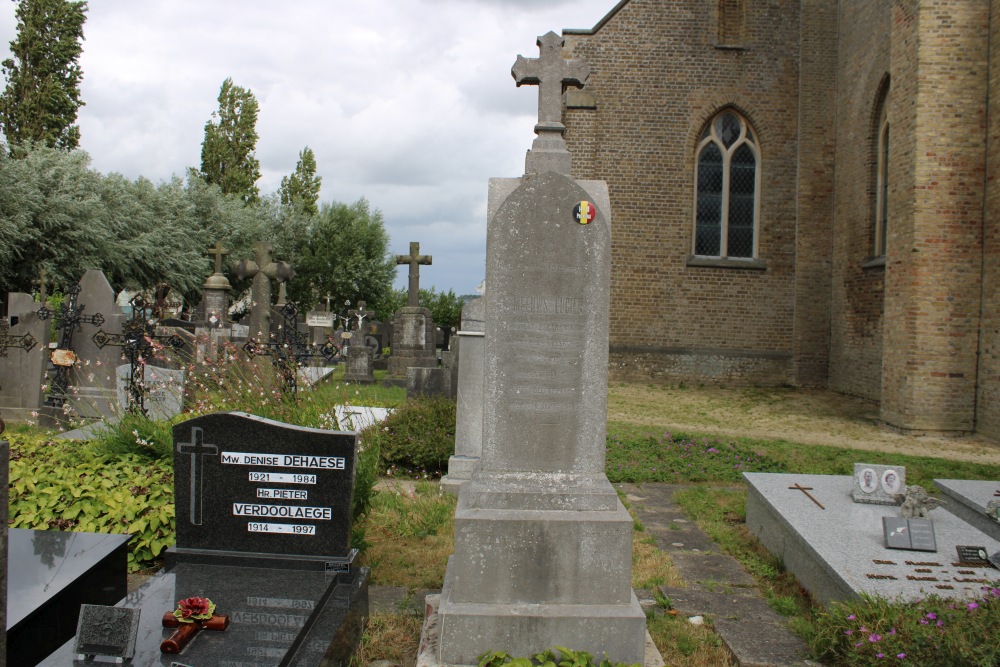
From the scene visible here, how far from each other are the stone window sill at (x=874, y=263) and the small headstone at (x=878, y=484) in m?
9.52

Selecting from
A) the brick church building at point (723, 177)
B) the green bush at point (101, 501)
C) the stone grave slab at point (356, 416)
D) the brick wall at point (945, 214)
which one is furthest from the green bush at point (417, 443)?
the brick church building at point (723, 177)

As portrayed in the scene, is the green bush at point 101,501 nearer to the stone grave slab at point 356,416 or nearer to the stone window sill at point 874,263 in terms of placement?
the stone grave slab at point 356,416

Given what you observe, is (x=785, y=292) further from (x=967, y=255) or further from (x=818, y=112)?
(x=967, y=255)

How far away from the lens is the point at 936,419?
11484mm

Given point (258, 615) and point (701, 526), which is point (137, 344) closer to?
point (258, 615)

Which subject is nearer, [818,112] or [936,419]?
[936,419]

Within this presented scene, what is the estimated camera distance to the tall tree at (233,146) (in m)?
40.4

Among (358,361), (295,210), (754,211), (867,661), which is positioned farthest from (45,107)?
(867,661)

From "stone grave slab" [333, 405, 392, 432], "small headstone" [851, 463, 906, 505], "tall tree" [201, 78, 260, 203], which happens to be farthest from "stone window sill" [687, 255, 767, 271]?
"tall tree" [201, 78, 260, 203]

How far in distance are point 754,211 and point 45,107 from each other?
25726 mm

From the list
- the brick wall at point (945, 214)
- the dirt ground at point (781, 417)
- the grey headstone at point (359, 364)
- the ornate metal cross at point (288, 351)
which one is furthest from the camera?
the grey headstone at point (359, 364)

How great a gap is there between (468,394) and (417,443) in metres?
1.07

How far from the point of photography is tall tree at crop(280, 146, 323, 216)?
150ft

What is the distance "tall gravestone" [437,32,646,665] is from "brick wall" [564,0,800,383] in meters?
13.2
